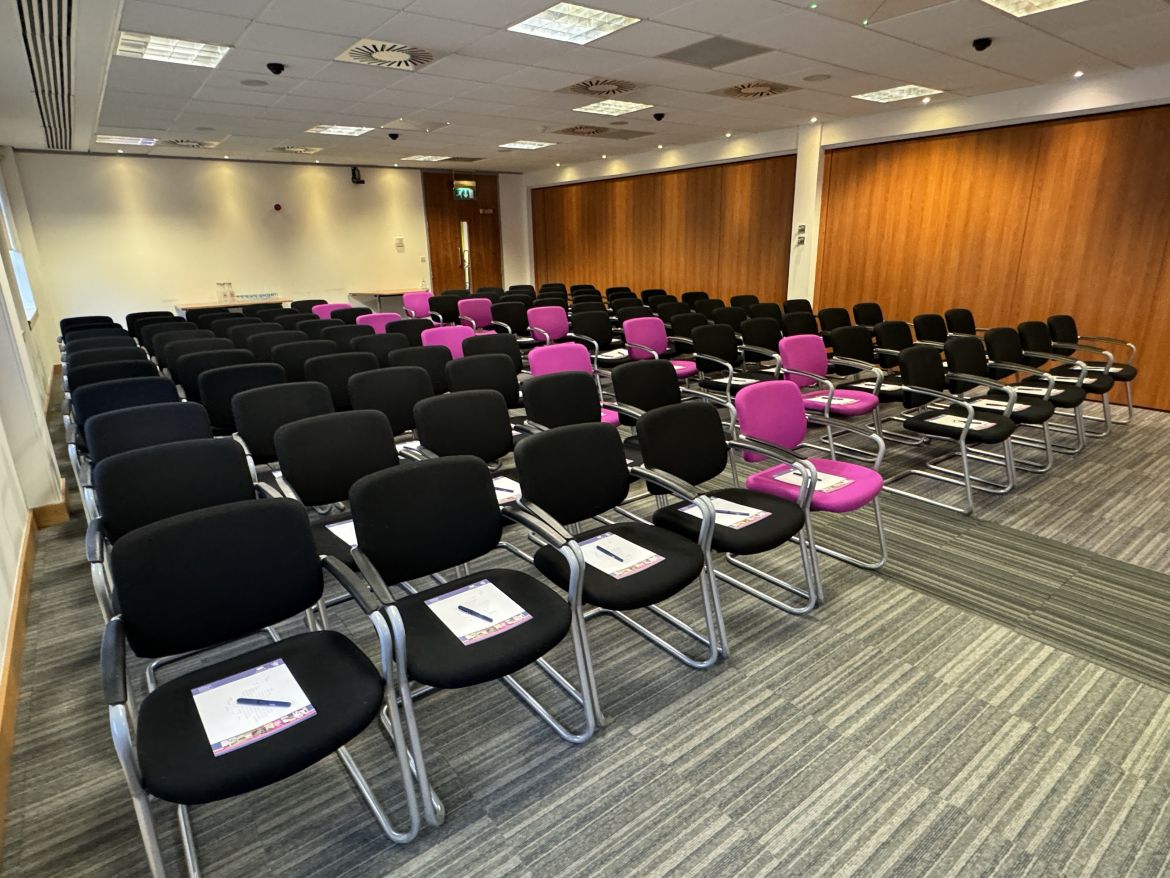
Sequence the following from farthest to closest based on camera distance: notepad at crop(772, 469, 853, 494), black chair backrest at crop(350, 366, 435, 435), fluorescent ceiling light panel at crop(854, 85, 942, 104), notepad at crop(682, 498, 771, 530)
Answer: fluorescent ceiling light panel at crop(854, 85, 942, 104), black chair backrest at crop(350, 366, 435, 435), notepad at crop(772, 469, 853, 494), notepad at crop(682, 498, 771, 530)

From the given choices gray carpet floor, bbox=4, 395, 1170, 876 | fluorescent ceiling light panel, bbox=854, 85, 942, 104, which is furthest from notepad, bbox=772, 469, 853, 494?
fluorescent ceiling light panel, bbox=854, 85, 942, 104

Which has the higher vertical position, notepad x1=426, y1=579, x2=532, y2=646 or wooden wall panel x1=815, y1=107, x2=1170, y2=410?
wooden wall panel x1=815, y1=107, x2=1170, y2=410

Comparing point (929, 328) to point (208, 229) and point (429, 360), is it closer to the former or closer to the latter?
point (429, 360)

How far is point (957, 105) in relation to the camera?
289 inches

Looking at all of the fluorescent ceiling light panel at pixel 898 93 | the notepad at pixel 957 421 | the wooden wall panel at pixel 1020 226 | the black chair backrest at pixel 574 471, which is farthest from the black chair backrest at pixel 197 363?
the wooden wall panel at pixel 1020 226

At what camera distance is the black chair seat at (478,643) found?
1.87 meters

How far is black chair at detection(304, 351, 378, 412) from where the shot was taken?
446cm

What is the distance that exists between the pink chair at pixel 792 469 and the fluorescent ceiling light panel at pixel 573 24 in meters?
3.00

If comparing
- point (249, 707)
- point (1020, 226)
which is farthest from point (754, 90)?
point (249, 707)

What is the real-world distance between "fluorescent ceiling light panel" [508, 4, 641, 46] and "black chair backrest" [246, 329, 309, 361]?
3.17 m

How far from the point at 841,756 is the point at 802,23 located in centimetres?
478

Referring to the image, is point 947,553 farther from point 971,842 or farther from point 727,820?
point 727,820

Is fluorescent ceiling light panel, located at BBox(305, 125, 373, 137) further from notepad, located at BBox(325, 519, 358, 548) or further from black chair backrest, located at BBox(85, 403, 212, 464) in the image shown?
notepad, located at BBox(325, 519, 358, 548)

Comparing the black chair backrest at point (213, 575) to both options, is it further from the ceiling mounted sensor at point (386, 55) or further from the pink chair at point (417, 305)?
the pink chair at point (417, 305)
